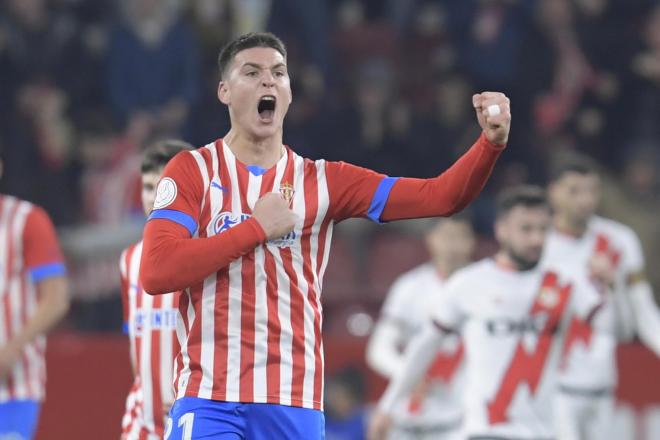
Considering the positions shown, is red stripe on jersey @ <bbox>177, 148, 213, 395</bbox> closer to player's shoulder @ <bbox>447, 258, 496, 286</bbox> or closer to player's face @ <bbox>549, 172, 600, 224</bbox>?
player's shoulder @ <bbox>447, 258, 496, 286</bbox>

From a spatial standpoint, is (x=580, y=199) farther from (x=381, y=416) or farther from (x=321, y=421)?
(x=321, y=421)

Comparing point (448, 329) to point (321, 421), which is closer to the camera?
point (321, 421)

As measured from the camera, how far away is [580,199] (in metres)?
9.03

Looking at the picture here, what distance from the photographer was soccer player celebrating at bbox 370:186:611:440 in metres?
7.10

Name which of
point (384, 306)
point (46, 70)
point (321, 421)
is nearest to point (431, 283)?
point (384, 306)

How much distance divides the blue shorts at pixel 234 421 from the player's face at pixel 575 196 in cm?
486

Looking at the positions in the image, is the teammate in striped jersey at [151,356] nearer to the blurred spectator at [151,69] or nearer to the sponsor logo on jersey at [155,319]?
the sponsor logo on jersey at [155,319]

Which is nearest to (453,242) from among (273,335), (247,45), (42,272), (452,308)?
(452,308)

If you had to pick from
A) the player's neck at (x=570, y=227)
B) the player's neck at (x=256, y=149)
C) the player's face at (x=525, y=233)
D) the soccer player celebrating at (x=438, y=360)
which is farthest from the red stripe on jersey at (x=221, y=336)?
the player's neck at (x=570, y=227)

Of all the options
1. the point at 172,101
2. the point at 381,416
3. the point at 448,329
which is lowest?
the point at 381,416

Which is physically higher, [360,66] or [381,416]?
[360,66]

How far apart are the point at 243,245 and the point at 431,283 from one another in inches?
218

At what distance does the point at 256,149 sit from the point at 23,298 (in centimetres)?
293

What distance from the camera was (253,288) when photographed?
448cm
